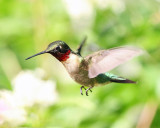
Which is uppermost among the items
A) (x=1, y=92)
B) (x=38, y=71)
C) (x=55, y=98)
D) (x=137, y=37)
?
(x=137, y=37)

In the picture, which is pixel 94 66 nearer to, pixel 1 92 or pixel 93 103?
pixel 1 92

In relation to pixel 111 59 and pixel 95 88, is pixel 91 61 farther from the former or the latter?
pixel 95 88

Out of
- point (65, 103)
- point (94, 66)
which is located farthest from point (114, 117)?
point (94, 66)

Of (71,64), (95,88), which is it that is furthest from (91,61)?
(95,88)

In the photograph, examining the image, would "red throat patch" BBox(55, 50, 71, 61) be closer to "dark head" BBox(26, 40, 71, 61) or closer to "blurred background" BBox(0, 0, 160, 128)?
"dark head" BBox(26, 40, 71, 61)

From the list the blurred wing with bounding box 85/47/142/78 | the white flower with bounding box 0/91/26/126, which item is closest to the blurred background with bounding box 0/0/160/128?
the white flower with bounding box 0/91/26/126

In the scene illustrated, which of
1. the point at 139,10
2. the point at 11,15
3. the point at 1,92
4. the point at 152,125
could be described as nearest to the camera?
the point at 1,92
